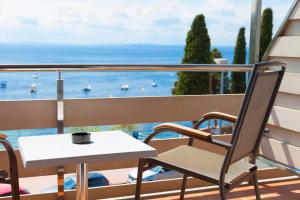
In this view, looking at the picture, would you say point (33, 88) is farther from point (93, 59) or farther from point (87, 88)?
point (93, 59)

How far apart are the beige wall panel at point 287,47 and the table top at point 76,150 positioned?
165 cm

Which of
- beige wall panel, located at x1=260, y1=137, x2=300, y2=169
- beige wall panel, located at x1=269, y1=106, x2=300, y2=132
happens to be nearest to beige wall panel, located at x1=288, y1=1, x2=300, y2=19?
beige wall panel, located at x1=269, y1=106, x2=300, y2=132

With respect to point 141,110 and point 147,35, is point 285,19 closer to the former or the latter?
point 141,110

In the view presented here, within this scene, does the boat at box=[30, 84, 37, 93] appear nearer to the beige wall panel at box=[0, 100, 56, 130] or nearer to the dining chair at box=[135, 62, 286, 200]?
the beige wall panel at box=[0, 100, 56, 130]

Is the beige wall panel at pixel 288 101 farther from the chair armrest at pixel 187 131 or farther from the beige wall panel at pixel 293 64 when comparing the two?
the chair armrest at pixel 187 131

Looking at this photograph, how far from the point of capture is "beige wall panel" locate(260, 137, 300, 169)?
298 cm

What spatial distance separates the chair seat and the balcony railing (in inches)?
22.0

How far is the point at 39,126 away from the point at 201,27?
15.2 m

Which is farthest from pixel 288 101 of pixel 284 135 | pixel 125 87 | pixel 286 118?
pixel 125 87

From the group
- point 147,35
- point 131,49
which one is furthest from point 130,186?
point 131,49

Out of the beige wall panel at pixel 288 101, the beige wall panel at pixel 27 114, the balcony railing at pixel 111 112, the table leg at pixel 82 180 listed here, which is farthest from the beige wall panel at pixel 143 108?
the table leg at pixel 82 180

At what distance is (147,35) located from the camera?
2825 centimetres

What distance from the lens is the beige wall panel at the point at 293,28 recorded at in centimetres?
294

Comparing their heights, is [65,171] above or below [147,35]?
below
